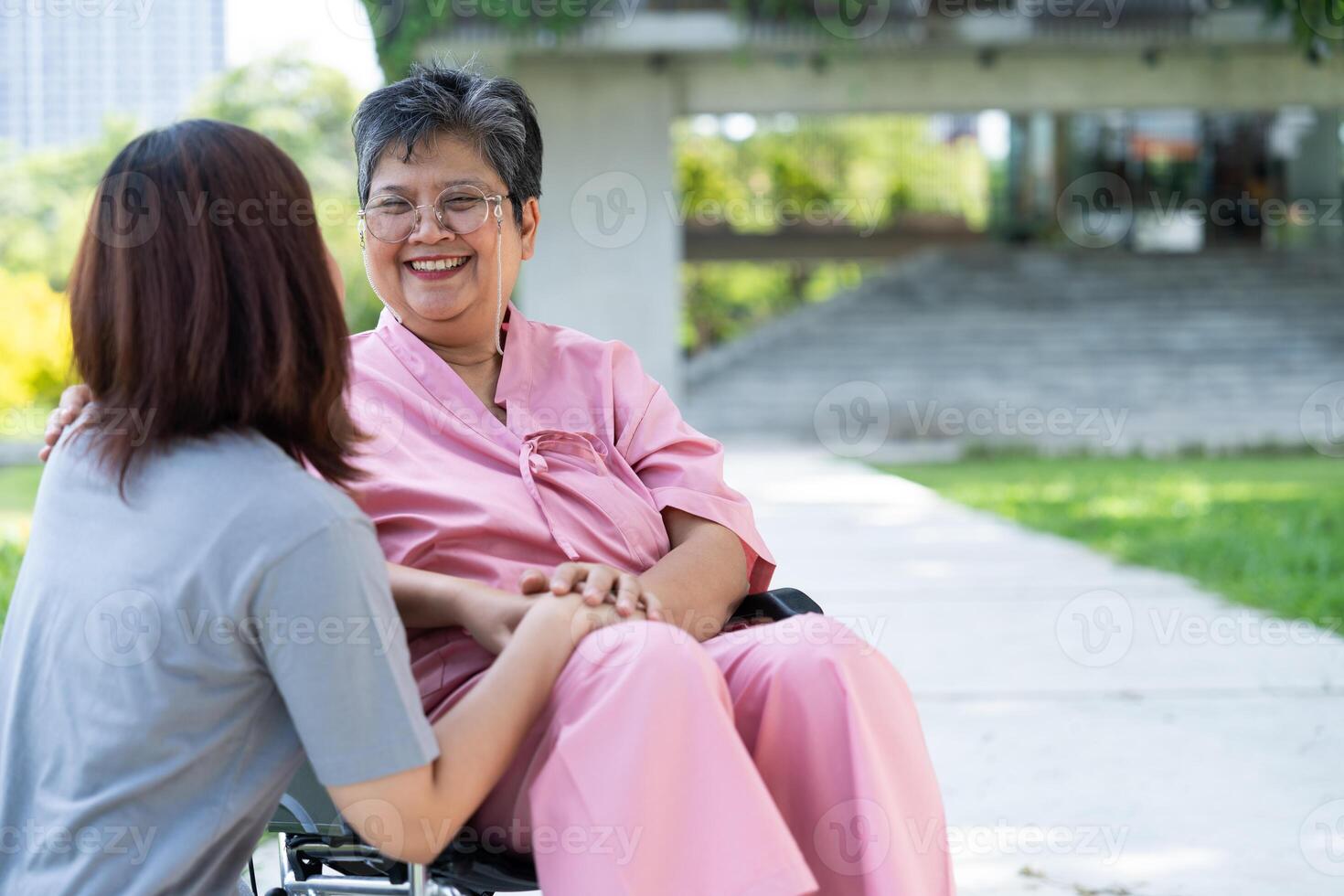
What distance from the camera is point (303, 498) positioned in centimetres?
127

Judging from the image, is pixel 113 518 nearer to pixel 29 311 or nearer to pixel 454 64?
pixel 454 64

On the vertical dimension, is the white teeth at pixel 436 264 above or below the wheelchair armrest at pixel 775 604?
above

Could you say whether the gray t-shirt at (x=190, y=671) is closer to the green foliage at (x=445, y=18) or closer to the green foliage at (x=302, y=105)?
the green foliage at (x=445, y=18)

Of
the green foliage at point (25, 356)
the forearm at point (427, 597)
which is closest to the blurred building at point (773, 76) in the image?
the green foliage at point (25, 356)

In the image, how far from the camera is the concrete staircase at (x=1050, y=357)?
13.8m

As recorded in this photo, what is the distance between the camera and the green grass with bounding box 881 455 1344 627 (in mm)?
5305

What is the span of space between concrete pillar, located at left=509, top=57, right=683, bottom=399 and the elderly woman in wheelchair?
10.1 meters

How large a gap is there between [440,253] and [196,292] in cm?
81

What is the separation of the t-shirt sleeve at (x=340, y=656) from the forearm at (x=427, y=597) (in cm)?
36

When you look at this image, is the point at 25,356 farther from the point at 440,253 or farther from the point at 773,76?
the point at 440,253

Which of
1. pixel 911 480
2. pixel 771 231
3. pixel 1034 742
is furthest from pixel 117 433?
pixel 771 231

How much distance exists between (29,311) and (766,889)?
15.7 m

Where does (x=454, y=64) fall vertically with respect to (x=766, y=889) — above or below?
above

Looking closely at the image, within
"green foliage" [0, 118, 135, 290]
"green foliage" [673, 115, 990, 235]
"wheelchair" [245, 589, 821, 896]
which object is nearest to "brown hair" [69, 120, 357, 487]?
"wheelchair" [245, 589, 821, 896]
